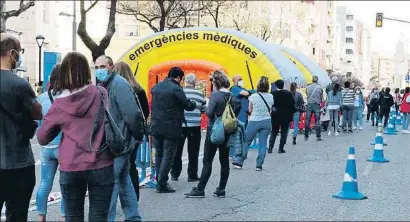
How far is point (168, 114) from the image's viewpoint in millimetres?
9711

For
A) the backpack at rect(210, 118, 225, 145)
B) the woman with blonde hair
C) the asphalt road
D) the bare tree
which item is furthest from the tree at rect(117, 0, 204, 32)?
the woman with blonde hair

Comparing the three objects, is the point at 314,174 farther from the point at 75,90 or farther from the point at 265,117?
the point at 75,90

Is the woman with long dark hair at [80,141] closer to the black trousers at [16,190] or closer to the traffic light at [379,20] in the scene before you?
the black trousers at [16,190]

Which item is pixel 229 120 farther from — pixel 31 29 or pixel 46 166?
pixel 31 29

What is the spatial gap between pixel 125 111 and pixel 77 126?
1409 millimetres

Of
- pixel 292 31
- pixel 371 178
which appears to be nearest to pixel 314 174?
pixel 371 178

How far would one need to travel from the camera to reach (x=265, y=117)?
12.8 m

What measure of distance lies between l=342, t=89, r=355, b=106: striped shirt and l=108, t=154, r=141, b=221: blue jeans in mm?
17351

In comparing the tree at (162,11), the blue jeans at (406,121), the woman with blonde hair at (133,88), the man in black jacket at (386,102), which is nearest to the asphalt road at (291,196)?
the woman with blonde hair at (133,88)

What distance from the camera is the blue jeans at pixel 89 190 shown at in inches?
205

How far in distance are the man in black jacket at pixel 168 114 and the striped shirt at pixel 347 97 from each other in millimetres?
14887

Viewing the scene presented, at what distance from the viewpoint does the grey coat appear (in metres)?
6.64

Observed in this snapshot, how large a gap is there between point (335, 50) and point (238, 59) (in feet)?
370

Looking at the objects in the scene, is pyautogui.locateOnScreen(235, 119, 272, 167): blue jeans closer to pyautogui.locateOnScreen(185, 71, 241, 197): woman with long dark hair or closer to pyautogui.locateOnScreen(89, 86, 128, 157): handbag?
pyautogui.locateOnScreen(185, 71, 241, 197): woman with long dark hair
